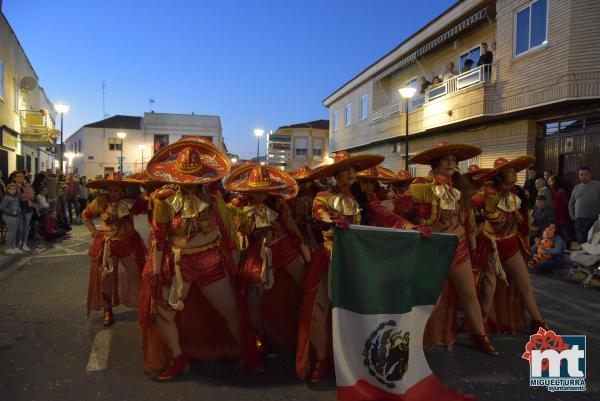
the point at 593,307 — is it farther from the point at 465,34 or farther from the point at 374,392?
the point at 465,34

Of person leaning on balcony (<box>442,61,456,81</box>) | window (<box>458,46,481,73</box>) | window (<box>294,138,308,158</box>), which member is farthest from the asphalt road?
window (<box>294,138,308,158</box>)

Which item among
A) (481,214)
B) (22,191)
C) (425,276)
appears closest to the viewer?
(425,276)

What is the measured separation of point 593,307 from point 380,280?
4.19 metres

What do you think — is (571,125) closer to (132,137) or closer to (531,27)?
(531,27)

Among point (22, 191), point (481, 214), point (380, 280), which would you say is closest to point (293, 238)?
point (380, 280)

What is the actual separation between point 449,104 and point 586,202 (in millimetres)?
7335

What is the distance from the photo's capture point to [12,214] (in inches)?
374

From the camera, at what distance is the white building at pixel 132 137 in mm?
46188

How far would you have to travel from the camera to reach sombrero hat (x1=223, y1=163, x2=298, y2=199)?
12.7ft

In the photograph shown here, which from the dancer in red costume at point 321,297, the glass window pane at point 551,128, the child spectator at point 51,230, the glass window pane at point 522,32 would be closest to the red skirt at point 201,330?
the dancer in red costume at point 321,297

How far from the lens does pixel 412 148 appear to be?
19203 mm

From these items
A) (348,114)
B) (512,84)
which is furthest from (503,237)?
(348,114)

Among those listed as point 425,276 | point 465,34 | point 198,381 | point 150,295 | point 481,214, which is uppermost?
point 465,34

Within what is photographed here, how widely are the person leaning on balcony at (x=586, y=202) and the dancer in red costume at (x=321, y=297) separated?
20.8ft
